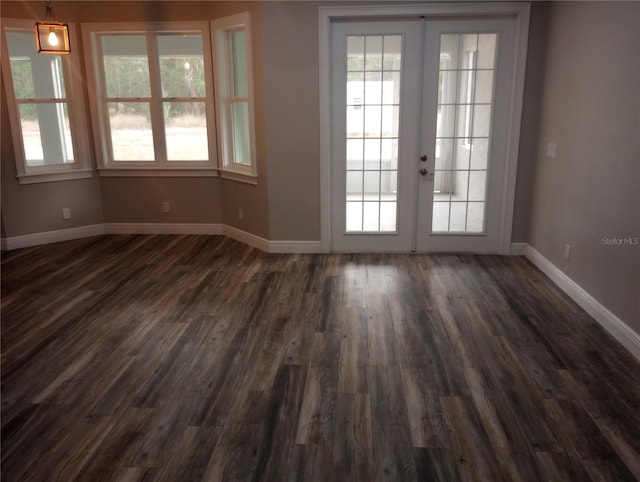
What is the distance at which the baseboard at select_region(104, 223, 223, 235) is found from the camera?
19.8 feet

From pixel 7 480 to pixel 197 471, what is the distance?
807 mm

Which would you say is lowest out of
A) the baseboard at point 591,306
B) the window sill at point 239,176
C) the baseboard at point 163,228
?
the baseboard at point 591,306

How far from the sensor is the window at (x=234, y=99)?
202 inches

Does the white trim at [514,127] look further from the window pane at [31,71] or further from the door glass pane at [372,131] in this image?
the window pane at [31,71]

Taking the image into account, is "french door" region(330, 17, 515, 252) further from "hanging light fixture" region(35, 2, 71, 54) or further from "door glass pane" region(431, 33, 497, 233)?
"hanging light fixture" region(35, 2, 71, 54)

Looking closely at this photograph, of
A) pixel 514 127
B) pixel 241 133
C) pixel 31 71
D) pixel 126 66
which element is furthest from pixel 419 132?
pixel 31 71

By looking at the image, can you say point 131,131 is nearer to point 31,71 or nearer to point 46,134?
point 46,134

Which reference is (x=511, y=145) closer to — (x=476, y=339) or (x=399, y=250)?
(x=399, y=250)

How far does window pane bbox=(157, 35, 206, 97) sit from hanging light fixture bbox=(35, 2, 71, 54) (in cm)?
127

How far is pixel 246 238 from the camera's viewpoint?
18.5 feet

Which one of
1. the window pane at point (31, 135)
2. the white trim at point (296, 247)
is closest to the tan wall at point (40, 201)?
the window pane at point (31, 135)

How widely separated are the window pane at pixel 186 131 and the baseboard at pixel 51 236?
1.28 metres

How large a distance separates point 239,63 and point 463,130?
7.99 feet

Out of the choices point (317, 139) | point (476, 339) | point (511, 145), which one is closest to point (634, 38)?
point (511, 145)
